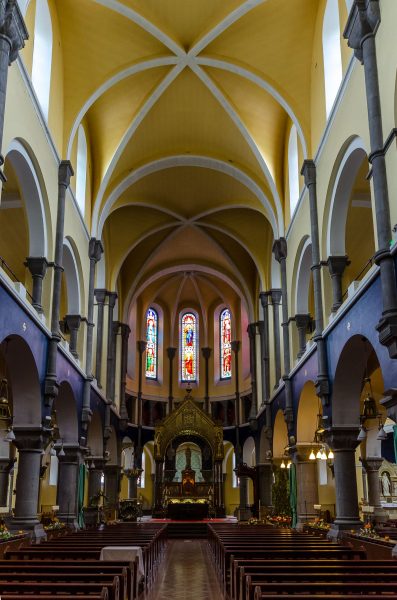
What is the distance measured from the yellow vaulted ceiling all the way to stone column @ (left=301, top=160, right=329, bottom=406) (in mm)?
1611

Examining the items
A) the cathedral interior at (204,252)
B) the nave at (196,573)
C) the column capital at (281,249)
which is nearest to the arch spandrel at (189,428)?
the cathedral interior at (204,252)

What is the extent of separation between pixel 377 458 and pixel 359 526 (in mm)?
8470

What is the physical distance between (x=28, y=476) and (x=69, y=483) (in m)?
5.73

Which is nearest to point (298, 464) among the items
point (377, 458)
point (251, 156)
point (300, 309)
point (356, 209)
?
point (377, 458)

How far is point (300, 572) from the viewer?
8820 millimetres

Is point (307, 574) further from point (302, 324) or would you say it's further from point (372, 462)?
point (372, 462)

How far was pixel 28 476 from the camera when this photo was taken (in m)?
18.1

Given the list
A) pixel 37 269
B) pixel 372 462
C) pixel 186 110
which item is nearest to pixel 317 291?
pixel 37 269

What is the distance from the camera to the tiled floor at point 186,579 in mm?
12782

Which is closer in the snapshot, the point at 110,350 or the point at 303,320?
the point at 303,320

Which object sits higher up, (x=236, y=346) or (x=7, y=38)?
(x=236, y=346)

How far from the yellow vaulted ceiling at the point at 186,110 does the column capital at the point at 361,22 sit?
6121 millimetres

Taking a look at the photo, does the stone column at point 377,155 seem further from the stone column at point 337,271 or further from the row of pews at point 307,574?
the stone column at point 337,271

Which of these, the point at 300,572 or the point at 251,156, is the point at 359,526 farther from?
the point at 251,156
